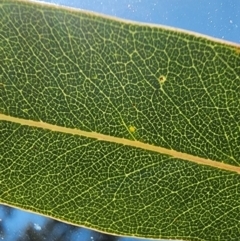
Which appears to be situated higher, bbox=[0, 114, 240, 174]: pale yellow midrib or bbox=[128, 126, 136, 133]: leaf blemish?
bbox=[128, 126, 136, 133]: leaf blemish

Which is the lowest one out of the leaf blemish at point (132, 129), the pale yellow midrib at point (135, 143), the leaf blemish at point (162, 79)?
the pale yellow midrib at point (135, 143)

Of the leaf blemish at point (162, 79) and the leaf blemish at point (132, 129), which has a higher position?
the leaf blemish at point (162, 79)

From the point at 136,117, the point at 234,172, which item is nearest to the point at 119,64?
the point at 136,117

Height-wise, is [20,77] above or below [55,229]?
below

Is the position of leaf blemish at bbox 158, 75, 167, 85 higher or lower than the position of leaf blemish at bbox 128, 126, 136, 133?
higher

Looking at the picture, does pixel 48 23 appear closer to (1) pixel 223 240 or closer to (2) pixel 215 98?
(2) pixel 215 98

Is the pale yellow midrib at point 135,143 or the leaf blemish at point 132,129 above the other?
the leaf blemish at point 132,129

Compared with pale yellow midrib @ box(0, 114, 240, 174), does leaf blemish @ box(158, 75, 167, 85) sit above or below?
above

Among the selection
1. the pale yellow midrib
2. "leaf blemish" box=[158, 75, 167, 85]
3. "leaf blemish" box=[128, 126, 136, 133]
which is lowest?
the pale yellow midrib
